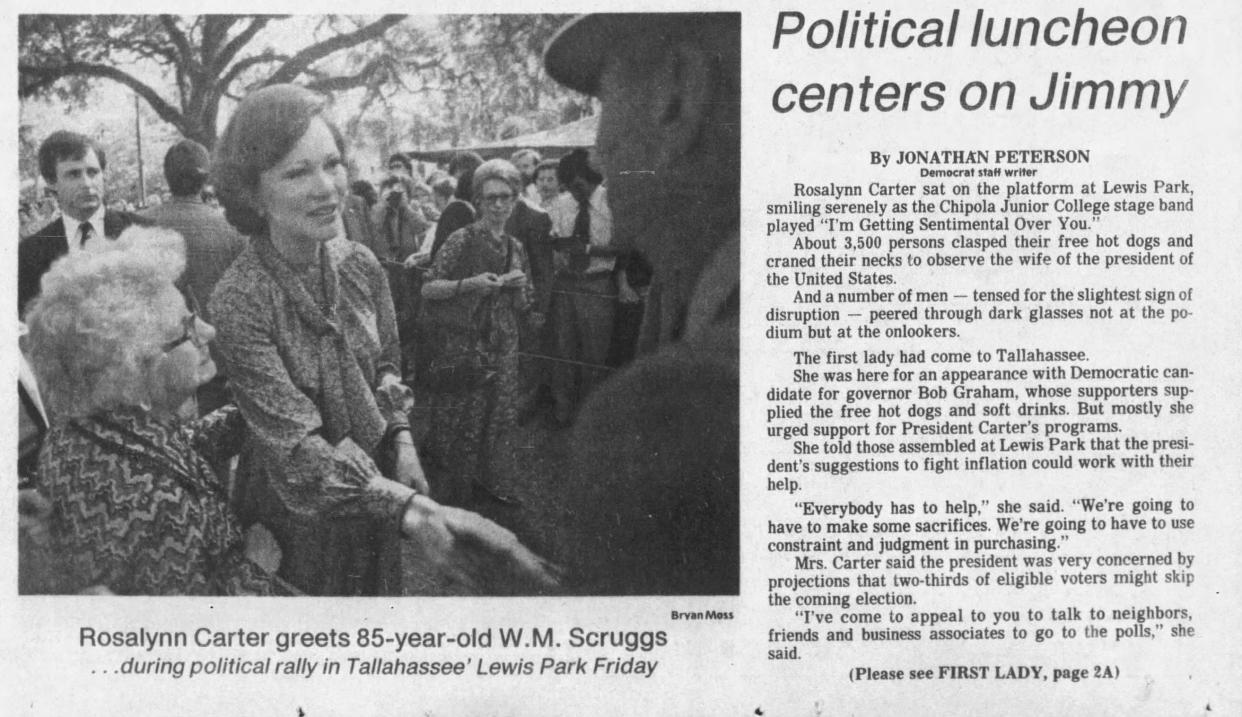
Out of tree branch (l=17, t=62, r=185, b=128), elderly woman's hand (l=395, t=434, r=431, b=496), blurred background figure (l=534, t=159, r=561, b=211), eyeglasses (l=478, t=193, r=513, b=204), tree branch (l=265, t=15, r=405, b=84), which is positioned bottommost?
elderly woman's hand (l=395, t=434, r=431, b=496)

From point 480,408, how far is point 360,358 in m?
0.43

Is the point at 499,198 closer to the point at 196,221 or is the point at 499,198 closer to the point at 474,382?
the point at 474,382

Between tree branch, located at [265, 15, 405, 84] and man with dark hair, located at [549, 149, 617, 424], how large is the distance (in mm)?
745

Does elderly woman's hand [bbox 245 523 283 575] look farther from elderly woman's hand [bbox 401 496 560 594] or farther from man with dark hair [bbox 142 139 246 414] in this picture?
man with dark hair [bbox 142 139 246 414]

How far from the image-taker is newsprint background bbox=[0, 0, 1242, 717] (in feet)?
15.3

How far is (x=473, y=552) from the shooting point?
4.75 m

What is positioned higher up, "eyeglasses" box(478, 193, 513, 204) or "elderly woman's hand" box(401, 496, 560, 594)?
"eyeglasses" box(478, 193, 513, 204)

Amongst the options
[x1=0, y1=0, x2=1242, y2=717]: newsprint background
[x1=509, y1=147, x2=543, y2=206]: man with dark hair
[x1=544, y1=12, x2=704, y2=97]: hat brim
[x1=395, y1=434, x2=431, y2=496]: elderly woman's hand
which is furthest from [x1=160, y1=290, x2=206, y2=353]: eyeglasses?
[x1=544, y1=12, x2=704, y2=97]: hat brim

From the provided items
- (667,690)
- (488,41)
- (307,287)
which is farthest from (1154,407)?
(307,287)

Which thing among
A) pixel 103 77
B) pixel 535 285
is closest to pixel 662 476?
pixel 535 285

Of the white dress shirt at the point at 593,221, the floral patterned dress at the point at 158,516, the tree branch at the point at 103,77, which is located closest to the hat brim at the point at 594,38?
the white dress shirt at the point at 593,221

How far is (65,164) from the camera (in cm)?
479

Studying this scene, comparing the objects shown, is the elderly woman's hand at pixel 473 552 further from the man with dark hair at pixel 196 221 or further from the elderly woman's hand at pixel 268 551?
the man with dark hair at pixel 196 221

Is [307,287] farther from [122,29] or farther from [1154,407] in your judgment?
[1154,407]
